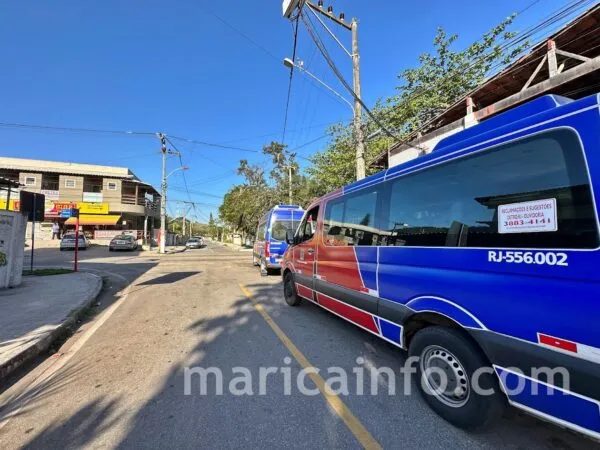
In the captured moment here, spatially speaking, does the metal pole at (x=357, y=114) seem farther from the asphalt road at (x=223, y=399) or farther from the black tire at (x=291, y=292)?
the asphalt road at (x=223, y=399)

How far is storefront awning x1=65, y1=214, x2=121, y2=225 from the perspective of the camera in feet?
127

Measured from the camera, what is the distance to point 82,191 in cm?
3934

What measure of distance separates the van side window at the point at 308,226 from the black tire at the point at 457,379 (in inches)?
133

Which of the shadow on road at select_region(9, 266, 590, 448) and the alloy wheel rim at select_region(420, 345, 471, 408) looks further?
the alloy wheel rim at select_region(420, 345, 471, 408)

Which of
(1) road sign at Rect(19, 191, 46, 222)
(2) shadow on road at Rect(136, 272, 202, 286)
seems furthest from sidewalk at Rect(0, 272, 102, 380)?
(1) road sign at Rect(19, 191, 46, 222)

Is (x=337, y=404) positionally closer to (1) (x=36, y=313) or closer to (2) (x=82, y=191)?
(1) (x=36, y=313)

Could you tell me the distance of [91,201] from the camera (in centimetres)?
3947

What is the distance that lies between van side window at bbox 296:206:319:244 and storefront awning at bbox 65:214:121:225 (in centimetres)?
3884

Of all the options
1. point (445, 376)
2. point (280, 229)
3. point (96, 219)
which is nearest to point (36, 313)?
point (445, 376)

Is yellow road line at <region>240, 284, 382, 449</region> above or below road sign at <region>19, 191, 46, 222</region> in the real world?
below

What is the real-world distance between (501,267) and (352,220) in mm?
2578

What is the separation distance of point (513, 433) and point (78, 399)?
4.15m

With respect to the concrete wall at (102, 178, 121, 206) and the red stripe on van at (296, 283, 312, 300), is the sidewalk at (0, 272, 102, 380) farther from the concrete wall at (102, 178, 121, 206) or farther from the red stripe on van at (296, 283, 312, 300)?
the concrete wall at (102, 178, 121, 206)

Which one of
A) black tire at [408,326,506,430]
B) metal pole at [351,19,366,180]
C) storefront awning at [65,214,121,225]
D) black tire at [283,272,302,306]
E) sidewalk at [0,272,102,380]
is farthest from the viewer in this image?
storefront awning at [65,214,121,225]
